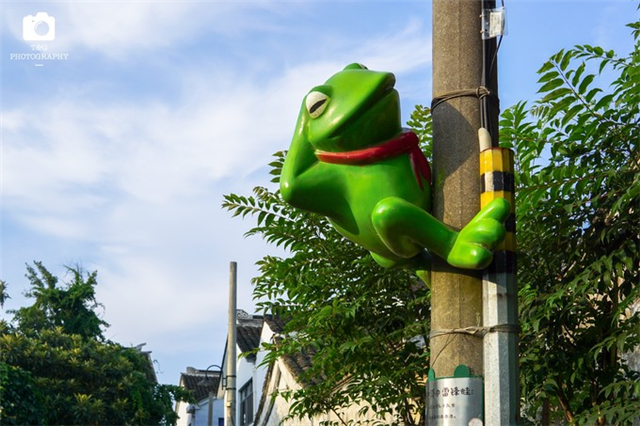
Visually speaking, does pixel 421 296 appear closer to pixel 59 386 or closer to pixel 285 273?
pixel 285 273

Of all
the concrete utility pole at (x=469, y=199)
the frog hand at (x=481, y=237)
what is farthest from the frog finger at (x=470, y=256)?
the concrete utility pole at (x=469, y=199)

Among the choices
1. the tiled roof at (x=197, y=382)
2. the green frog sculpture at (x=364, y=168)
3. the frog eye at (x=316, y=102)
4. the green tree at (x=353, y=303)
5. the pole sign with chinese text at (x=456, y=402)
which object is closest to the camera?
the pole sign with chinese text at (x=456, y=402)

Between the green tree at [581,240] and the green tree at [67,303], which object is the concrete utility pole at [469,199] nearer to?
the green tree at [581,240]

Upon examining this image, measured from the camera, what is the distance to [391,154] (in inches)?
172

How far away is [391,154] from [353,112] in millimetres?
287

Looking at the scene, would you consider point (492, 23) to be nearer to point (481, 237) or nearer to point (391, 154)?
point (391, 154)

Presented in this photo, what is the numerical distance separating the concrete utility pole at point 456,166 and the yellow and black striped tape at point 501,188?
0.10 meters

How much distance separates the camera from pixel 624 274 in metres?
5.72

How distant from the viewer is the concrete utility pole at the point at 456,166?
4051mm

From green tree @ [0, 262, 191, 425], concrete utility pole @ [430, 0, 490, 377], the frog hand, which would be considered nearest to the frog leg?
the frog hand

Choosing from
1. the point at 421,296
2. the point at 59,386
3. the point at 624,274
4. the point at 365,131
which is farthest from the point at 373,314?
the point at 59,386

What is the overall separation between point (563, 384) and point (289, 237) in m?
2.66

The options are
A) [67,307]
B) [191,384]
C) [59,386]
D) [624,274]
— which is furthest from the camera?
[191,384]

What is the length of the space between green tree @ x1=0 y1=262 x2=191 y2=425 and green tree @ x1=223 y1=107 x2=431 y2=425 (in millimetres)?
14045
